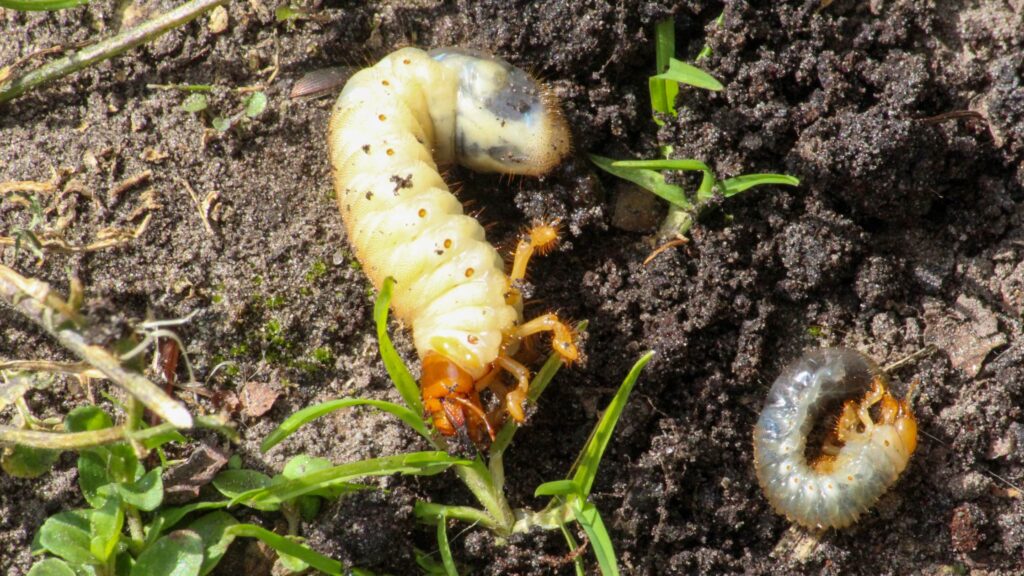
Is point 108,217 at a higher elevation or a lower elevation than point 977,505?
higher

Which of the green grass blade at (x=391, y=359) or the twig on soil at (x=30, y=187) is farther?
the twig on soil at (x=30, y=187)

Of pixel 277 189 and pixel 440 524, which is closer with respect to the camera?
pixel 440 524

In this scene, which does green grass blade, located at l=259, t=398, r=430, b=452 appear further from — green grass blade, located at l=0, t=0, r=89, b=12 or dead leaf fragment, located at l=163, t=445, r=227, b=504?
green grass blade, located at l=0, t=0, r=89, b=12

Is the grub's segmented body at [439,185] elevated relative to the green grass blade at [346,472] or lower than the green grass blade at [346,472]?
elevated

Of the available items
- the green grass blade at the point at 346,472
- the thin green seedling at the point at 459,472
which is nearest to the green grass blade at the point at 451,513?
the thin green seedling at the point at 459,472

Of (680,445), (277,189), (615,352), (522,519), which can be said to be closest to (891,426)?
(680,445)

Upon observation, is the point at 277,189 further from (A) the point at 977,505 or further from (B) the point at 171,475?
(A) the point at 977,505

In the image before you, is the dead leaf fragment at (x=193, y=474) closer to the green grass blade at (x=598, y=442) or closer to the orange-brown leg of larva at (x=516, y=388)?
the orange-brown leg of larva at (x=516, y=388)
